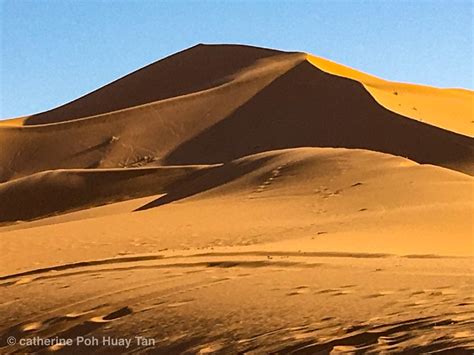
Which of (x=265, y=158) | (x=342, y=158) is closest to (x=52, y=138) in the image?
(x=265, y=158)

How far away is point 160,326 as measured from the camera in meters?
7.79

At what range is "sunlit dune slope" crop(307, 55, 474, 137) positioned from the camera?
39309 millimetres

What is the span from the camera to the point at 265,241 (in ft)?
45.8

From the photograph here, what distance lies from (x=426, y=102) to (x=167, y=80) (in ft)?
63.5

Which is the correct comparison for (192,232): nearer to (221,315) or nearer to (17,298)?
(17,298)

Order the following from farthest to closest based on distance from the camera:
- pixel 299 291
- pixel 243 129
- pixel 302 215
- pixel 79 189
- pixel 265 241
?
1. pixel 243 129
2. pixel 79 189
3. pixel 302 215
4. pixel 265 241
5. pixel 299 291

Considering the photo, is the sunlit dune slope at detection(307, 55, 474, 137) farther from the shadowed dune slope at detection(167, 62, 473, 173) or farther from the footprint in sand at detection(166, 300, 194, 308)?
the footprint in sand at detection(166, 300, 194, 308)

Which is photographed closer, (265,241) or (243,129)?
(265,241)

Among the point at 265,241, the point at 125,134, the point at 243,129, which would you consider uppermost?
the point at 125,134

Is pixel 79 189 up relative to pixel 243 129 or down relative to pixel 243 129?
down

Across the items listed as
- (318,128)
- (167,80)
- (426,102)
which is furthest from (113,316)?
(167,80)

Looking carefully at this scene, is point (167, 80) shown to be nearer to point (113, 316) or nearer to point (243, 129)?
point (243, 129)

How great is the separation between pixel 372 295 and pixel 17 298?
417cm

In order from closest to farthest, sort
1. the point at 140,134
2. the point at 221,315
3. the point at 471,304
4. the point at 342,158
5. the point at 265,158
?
the point at 471,304 → the point at 221,315 → the point at 342,158 → the point at 265,158 → the point at 140,134
